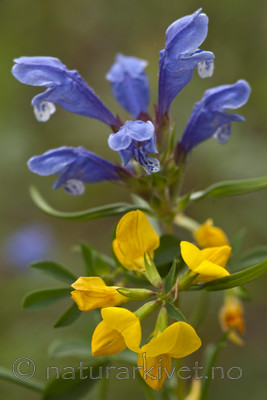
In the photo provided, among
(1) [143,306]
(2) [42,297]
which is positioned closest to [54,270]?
(2) [42,297]

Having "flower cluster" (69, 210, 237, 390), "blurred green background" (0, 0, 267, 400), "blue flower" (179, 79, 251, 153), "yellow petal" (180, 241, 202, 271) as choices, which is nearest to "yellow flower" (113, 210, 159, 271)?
"flower cluster" (69, 210, 237, 390)

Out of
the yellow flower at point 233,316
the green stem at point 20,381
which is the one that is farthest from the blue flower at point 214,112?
A: the green stem at point 20,381

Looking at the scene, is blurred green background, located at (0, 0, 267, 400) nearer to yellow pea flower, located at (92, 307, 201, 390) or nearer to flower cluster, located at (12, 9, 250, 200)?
flower cluster, located at (12, 9, 250, 200)

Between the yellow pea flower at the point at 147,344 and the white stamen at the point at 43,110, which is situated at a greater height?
the white stamen at the point at 43,110

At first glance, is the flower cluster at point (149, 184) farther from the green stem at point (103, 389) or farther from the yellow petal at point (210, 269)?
the green stem at point (103, 389)

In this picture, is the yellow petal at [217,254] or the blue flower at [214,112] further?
the blue flower at [214,112]

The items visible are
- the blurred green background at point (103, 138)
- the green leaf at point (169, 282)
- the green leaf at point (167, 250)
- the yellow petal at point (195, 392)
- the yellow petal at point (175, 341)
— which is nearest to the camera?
the yellow petal at point (175, 341)
